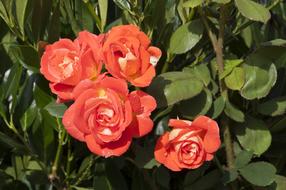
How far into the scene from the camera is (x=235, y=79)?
863 millimetres

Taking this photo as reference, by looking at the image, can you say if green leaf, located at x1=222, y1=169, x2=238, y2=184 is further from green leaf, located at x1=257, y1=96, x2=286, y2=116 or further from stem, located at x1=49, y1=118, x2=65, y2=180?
stem, located at x1=49, y1=118, x2=65, y2=180

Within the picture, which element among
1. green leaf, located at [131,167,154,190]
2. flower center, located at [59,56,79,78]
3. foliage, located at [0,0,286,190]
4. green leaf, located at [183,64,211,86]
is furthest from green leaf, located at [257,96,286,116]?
flower center, located at [59,56,79,78]

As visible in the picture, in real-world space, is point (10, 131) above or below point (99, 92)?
below

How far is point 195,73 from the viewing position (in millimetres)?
910

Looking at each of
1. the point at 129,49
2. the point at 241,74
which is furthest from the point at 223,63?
the point at 129,49

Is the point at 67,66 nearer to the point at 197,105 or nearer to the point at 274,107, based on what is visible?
the point at 197,105

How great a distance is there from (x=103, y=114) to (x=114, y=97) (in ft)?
0.08

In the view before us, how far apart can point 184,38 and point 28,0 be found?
0.23m

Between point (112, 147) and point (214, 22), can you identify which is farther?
point (214, 22)

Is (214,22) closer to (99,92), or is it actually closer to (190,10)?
(190,10)

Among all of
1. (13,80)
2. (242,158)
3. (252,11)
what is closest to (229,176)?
(242,158)

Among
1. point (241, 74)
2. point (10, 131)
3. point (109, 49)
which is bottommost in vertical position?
point (10, 131)

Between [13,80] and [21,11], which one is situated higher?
[21,11]

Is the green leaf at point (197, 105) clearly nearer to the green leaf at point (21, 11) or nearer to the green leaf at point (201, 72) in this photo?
the green leaf at point (201, 72)
